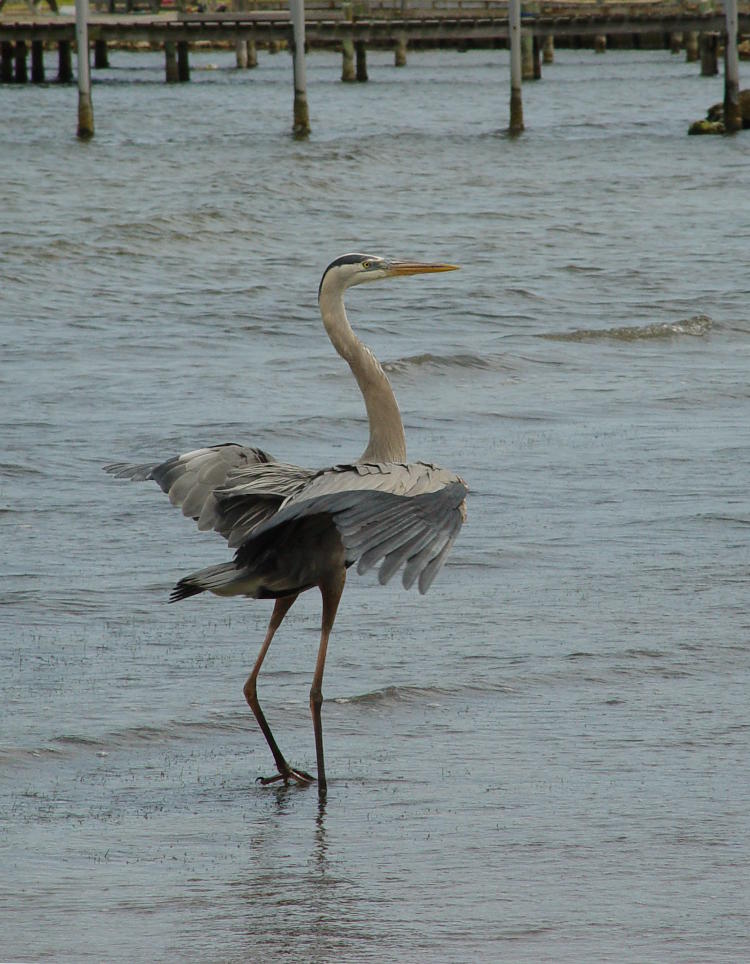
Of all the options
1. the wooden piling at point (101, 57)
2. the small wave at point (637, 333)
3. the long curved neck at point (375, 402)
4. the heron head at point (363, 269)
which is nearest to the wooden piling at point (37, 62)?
the wooden piling at point (101, 57)

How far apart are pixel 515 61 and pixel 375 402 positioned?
29.9 meters

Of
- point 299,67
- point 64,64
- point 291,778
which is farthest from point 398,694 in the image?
point 64,64

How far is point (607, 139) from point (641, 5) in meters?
30.1

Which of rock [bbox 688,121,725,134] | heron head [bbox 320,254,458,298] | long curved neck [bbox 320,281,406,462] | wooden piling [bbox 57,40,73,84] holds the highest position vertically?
wooden piling [bbox 57,40,73,84]

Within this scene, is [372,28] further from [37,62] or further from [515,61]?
[515,61]

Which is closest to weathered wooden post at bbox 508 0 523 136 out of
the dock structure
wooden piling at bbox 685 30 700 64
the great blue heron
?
the dock structure

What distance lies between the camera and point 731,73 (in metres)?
34.3

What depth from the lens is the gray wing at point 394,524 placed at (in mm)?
4715

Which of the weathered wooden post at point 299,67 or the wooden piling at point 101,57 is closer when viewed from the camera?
the weathered wooden post at point 299,67

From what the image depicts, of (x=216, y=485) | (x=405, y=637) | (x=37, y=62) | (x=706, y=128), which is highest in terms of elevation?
(x=37, y=62)

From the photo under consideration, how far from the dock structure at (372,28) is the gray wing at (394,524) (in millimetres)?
29812

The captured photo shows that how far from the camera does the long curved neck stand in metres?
6.23

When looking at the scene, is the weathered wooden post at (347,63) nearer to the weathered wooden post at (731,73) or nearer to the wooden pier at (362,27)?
the wooden pier at (362,27)

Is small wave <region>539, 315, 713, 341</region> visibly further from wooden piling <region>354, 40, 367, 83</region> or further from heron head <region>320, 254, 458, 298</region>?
wooden piling <region>354, 40, 367, 83</region>
